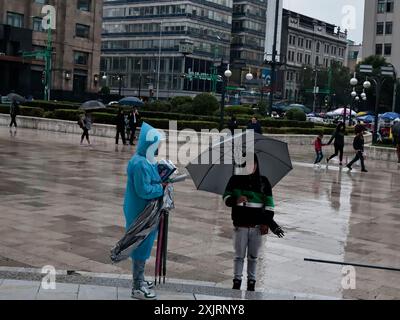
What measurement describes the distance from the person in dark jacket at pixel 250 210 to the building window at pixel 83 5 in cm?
5999

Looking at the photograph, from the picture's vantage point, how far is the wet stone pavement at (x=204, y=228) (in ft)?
23.2

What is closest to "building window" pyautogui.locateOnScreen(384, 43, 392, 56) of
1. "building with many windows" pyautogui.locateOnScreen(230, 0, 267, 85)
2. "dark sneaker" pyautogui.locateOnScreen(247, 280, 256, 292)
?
"building with many windows" pyautogui.locateOnScreen(230, 0, 267, 85)

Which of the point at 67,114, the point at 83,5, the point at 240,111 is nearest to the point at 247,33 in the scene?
the point at 83,5

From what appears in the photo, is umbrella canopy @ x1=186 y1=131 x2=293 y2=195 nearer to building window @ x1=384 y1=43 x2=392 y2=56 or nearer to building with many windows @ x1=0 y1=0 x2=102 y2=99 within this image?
building with many windows @ x1=0 y1=0 x2=102 y2=99

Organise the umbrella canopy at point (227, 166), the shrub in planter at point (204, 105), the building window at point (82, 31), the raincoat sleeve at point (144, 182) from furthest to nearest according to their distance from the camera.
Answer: the building window at point (82, 31)
the shrub in planter at point (204, 105)
the umbrella canopy at point (227, 166)
the raincoat sleeve at point (144, 182)

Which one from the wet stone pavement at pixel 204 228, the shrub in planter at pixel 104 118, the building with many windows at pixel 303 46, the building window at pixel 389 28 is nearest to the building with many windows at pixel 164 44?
the building with many windows at pixel 303 46

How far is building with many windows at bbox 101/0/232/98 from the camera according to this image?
88.4 metres

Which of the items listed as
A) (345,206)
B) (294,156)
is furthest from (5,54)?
(345,206)

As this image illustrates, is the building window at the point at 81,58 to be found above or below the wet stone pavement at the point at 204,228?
above

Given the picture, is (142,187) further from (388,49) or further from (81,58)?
(388,49)

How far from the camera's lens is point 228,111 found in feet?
130

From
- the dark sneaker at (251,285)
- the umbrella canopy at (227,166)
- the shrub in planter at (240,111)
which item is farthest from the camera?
the shrub in planter at (240,111)

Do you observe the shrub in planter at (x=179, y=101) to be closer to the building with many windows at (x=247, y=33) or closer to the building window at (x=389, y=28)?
the building window at (x=389, y=28)

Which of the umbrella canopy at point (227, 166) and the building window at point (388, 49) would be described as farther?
the building window at point (388, 49)
